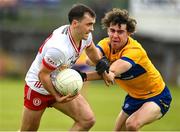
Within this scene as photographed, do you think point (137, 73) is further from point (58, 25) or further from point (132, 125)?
point (58, 25)

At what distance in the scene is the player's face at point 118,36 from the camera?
11.0m

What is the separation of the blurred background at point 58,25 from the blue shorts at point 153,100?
15839mm

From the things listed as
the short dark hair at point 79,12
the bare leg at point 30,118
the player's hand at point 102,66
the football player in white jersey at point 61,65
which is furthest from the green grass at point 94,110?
the short dark hair at point 79,12

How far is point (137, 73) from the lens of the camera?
11148 millimetres

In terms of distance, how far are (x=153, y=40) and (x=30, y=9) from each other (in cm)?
495

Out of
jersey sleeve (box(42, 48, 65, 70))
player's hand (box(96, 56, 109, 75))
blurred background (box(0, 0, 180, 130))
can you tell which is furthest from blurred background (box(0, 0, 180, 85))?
jersey sleeve (box(42, 48, 65, 70))

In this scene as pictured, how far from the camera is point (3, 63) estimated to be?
93.8ft

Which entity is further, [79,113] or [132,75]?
[132,75]

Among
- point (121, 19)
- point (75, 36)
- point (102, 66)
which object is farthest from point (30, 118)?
point (121, 19)

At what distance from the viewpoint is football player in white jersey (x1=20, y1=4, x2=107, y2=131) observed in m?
10.1

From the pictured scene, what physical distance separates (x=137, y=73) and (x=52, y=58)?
1.72m

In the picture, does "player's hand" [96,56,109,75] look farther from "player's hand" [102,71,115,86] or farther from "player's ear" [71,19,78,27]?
"player's ear" [71,19,78,27]

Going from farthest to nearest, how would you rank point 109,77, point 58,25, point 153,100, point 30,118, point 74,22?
point 58,25 → point 153,100 → point 30,118 → point 109,77 → point 74,22

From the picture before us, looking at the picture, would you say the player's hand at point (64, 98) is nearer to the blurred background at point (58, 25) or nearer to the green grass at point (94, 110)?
the green grass at point (94, 110)
